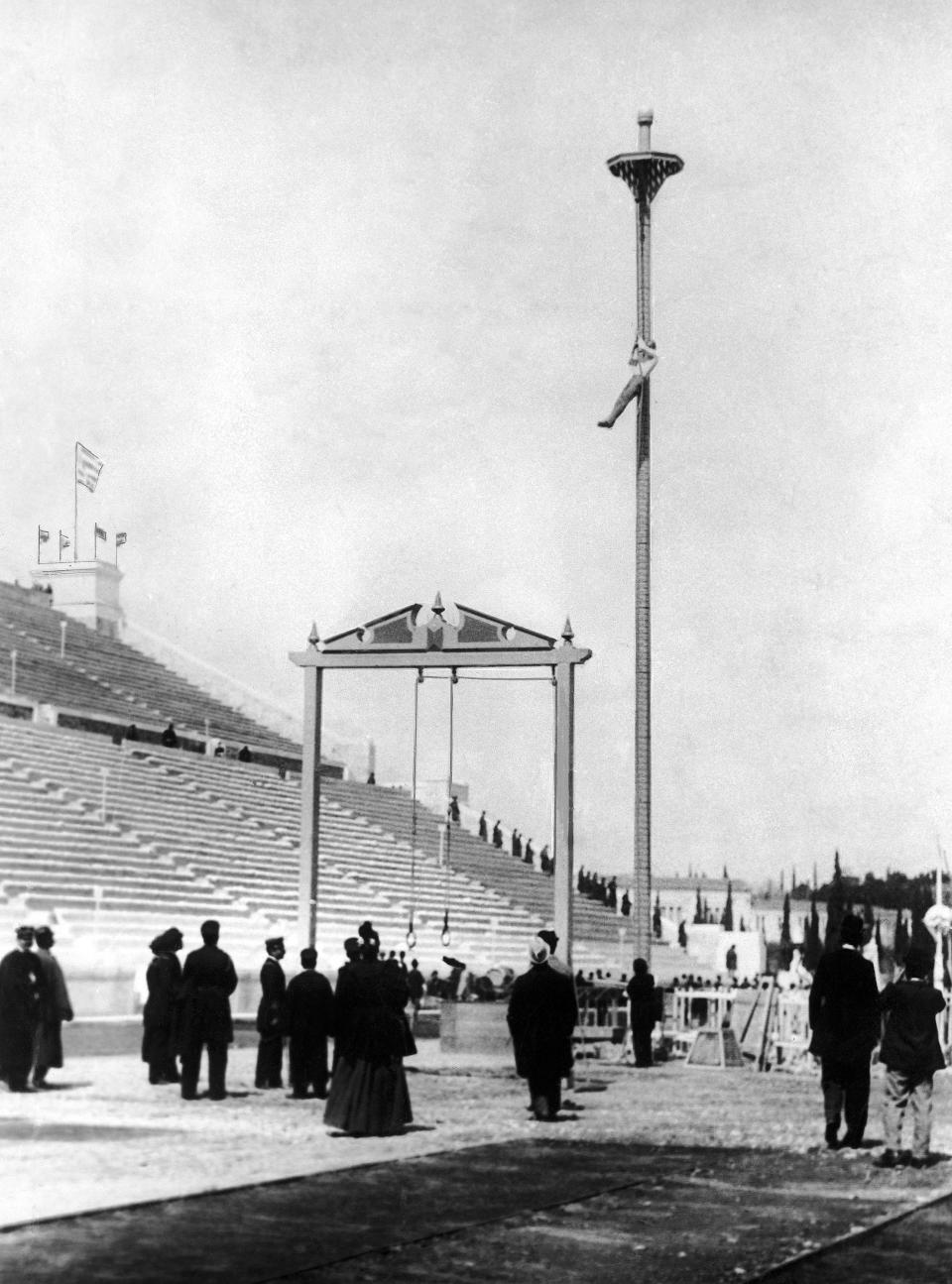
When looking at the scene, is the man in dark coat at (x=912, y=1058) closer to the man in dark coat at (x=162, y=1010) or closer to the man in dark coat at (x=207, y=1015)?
the man in dark coat at (x=207, y=1015)

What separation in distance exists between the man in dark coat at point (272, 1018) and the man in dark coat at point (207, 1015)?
435 millimetres

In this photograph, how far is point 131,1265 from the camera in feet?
27.5

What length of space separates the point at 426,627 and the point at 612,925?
2876cm

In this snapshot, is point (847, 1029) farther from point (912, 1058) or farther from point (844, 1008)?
point (912, 1058)

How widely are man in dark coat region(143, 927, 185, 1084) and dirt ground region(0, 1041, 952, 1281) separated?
405 millimetres

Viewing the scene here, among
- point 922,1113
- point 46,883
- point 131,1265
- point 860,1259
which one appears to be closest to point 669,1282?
point 860,1259

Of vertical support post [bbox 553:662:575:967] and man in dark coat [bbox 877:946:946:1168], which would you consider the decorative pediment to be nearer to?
vertical support post [bbox 553:662:575:967]

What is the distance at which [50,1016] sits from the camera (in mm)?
17641

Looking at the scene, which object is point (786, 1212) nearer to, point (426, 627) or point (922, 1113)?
point (922, 1113)

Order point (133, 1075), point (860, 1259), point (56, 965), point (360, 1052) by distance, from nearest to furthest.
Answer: point (860, 1259), point (360, 1052), point (56, 965), point (133, 1075)

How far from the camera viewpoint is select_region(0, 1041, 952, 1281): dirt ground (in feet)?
30.4

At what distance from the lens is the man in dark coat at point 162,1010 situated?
1816cm

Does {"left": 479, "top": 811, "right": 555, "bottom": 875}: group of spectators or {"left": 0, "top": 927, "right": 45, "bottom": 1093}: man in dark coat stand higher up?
{"left": 479, "top": 811, "right": 555, "bottom": 875}: group of spectators

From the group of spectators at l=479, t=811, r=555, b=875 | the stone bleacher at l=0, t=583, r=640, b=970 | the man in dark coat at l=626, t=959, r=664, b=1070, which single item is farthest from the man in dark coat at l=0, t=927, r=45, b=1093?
the group of spectators at l=479, t=811, r=555, b=875
